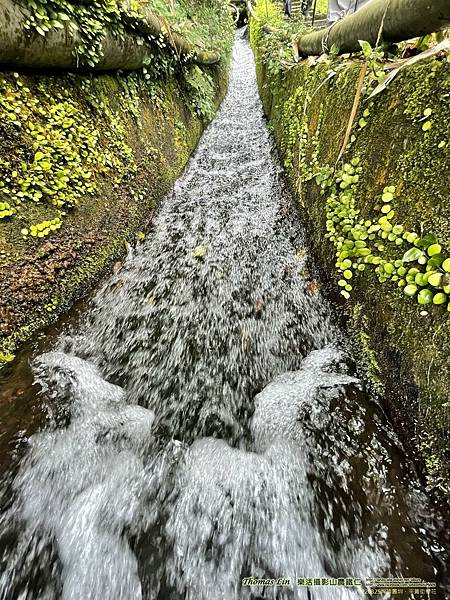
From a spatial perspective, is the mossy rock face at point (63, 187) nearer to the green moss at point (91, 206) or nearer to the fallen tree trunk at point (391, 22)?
the green moss at point (91, 206)

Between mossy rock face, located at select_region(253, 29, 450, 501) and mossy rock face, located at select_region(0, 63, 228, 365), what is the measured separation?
2575mm

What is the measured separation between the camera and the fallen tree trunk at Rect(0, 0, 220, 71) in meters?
2.46

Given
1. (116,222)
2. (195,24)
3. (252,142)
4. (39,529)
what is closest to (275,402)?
(39,529)

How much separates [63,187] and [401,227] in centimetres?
312

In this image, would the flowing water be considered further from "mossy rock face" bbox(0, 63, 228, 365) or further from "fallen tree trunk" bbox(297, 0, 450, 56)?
"fallen tree trunk" bbox(297, 0, 450, 56)

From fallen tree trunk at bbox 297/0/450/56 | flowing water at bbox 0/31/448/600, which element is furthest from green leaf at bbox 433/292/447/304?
fallen tree trunk at bbox 297/0/450/56

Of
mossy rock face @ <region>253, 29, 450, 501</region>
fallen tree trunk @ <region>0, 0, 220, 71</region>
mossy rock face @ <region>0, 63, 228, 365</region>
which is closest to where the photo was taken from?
mossy rock face @ <region>253, 29, 450, 501</region>

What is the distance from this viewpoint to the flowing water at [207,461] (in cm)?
161

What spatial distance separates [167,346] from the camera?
2891 millimetres

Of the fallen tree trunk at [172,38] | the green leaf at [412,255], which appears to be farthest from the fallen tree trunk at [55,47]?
the green leaf at [412,255]

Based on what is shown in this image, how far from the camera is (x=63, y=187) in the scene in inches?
120

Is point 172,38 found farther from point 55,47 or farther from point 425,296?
point 425,296

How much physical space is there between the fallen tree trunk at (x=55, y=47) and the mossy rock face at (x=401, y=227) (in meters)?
2.71

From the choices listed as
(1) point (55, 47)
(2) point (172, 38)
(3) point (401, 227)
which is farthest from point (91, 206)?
(2) point (172, 38)
